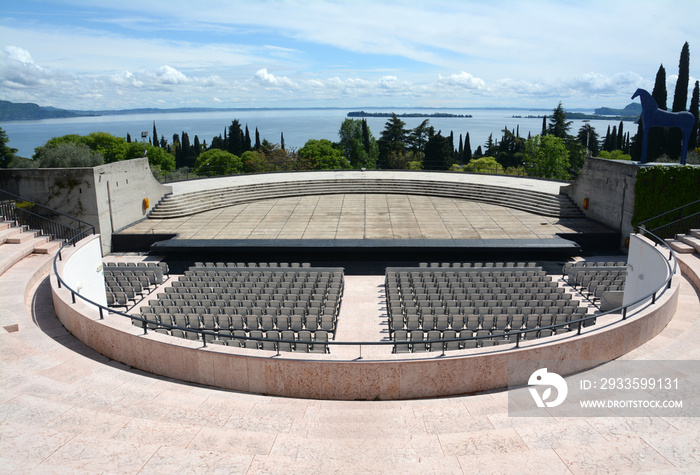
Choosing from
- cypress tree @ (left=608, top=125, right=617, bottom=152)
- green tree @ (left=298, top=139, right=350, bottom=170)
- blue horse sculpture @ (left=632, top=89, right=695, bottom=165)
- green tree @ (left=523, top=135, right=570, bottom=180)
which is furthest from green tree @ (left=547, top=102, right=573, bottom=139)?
blue horse sculpture @ (left=632, top=89, right=695, bottom=165)

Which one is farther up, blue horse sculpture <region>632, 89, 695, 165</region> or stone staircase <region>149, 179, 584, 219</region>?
blue horse sculpture <region>632, 89, 695, 165</region>

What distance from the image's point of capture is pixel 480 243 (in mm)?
21906

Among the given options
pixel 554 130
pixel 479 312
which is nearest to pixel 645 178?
pixel 479 312

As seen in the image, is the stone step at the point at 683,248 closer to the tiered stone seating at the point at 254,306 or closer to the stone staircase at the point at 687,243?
the stone staircase at the point at 687,243

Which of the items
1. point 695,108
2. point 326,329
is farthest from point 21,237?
point 695,108

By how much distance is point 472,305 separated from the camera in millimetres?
14977

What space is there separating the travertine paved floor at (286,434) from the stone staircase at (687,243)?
38.5ft

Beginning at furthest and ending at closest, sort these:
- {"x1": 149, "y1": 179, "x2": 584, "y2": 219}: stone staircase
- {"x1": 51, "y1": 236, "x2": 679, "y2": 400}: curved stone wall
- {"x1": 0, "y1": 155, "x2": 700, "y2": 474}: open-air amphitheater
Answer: {"x1": 149, "y1": 179, "x2": 584, "y2": 219}: stone staircase, {"x1": 51, "y1": 236, "x2": 679, "y2": 400}: curved stone wall, {"x1": 0, "y1": 155, "x2": 700, "y2": 474}: open-air amphitheater

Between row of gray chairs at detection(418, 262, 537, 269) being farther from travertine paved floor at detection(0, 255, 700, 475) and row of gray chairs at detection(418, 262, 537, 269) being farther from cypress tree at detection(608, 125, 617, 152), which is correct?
cypress tree at detection(608, 125, 617, 152)

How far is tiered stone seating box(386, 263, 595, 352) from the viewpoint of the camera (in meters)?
12.6

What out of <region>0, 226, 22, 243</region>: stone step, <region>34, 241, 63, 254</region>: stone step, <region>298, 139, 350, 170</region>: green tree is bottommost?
<region>34, 241, 63, 254</region>: stone step

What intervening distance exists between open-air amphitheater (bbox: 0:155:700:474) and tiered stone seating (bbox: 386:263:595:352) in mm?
71

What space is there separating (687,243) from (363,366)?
1519 centimetres

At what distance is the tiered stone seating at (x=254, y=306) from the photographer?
1264 cm
